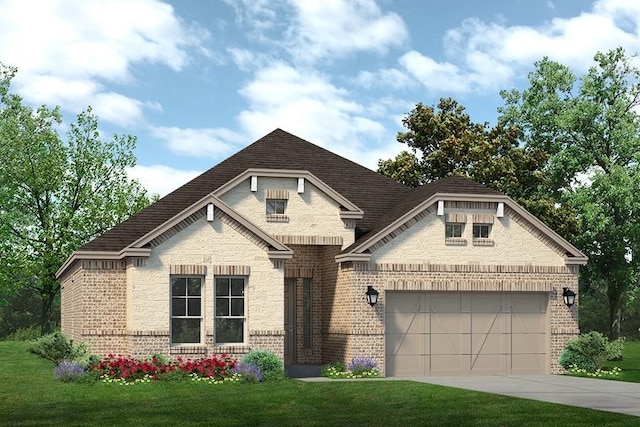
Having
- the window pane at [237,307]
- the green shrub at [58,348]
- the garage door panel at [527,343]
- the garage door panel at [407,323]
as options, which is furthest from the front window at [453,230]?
the green shrub at [58,348]

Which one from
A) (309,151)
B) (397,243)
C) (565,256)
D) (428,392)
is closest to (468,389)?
(428,392)

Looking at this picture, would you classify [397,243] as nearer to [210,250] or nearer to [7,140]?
[210,250]

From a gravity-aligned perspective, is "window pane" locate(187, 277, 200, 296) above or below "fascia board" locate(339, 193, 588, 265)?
below

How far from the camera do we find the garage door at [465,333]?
28.0 metres

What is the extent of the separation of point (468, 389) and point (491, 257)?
731cm

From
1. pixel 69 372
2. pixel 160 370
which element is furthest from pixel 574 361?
pixel 69 372

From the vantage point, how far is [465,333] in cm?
2861

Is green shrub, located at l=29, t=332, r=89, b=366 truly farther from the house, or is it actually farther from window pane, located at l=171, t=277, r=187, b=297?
window pane, located at l=171, t=277, r=187, b=297

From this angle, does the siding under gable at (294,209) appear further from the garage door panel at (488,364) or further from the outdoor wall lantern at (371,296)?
the garage door panel at (488,364)

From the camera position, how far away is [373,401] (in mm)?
19859

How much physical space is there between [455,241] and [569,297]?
159 inches

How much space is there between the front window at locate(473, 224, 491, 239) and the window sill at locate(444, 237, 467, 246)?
21.1 inches

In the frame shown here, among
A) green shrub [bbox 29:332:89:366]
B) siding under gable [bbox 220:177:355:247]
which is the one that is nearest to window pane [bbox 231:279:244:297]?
siding under gable [bbox 220:177:355:247]

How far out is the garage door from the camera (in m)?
28.0
